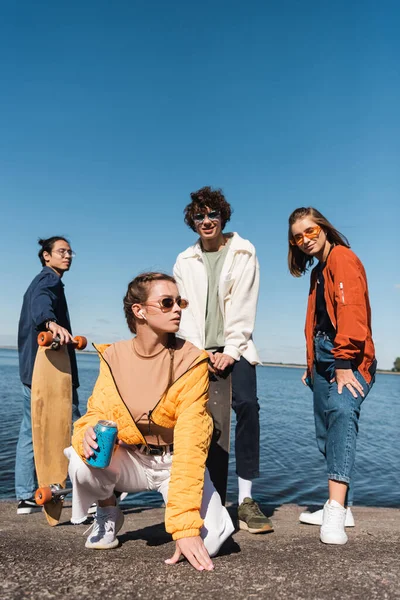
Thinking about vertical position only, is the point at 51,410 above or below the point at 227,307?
below

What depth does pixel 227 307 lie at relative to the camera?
4.52m

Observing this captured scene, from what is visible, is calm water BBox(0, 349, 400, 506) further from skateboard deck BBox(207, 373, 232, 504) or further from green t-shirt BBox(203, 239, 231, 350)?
green t-shirt BBox(203, 239, 231, 350)

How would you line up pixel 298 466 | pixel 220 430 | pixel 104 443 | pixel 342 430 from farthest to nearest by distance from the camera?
1. pixel 298 466
2. pixel 220 430
3. pixel 342 430
4. pixel 104 443

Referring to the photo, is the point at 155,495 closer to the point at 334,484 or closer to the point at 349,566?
the point at 334,484

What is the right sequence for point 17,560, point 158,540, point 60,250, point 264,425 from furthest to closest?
point 264,425
point 60,250
point 158,540
point 17,560

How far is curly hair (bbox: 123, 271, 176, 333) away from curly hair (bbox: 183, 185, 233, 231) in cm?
124

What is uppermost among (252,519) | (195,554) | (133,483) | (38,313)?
(38,313)

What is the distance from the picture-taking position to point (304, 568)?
2.86 metres

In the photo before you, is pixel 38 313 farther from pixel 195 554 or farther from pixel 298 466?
pixel 298 466

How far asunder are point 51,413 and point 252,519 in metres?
2.19

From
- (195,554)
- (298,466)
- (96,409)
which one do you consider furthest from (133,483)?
(298,466)

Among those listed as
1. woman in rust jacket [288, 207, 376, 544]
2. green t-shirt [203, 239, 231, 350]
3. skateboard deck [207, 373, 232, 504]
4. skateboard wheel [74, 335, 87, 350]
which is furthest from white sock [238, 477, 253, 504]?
skateboard wheel [74, 335, 87, 350]

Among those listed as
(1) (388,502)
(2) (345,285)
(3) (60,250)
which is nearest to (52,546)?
(2) (345,285)

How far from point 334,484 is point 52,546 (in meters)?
2.05
